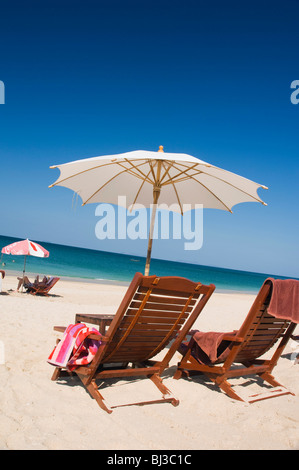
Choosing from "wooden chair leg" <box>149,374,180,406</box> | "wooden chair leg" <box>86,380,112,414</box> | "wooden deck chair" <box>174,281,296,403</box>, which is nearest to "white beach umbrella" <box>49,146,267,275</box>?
"wooden deck chair" <box>174,281,296,403</box>

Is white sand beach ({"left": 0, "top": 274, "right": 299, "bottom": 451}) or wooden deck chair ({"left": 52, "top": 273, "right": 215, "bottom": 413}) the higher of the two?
wooden deck chair ({"left": 52, "top": 273, "right": 215, "bottom": 413})

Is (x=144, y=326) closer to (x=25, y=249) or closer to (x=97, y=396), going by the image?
(x=97, y=396)

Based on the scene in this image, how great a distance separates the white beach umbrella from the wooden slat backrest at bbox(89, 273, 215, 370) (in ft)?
5.50

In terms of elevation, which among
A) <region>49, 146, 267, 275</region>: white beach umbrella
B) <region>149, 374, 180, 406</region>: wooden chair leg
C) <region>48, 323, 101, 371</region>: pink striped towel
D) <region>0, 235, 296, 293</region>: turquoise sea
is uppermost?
<region>49, 146, 267, 275</region>: white beach umbrella

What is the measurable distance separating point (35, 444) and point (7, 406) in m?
0.59

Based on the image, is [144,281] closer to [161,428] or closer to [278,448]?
[161,428]

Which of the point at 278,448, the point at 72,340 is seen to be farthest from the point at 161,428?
the point at 72,340

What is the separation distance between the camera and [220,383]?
3451 mm

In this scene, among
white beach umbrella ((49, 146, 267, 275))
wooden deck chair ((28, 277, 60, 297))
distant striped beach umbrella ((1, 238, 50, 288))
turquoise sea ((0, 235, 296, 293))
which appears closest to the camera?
white beach umbrella ((49, 146, 267, 275))

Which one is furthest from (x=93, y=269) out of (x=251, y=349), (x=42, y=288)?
(x=251, y=349)

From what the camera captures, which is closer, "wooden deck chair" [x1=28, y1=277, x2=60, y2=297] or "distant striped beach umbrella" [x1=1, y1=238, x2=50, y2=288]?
"distant striped beach umbrella" [x1=1, y1=238, x2=50, y2=288]

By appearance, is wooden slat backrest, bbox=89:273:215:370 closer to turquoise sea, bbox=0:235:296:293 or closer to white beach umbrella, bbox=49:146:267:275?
white beach umbrella, bbox=49:146:267:275

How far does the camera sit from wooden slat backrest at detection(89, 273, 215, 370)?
2.82 metres

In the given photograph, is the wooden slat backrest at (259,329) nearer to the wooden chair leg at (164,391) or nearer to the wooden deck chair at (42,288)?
the wooden chair leg at (164,391)
